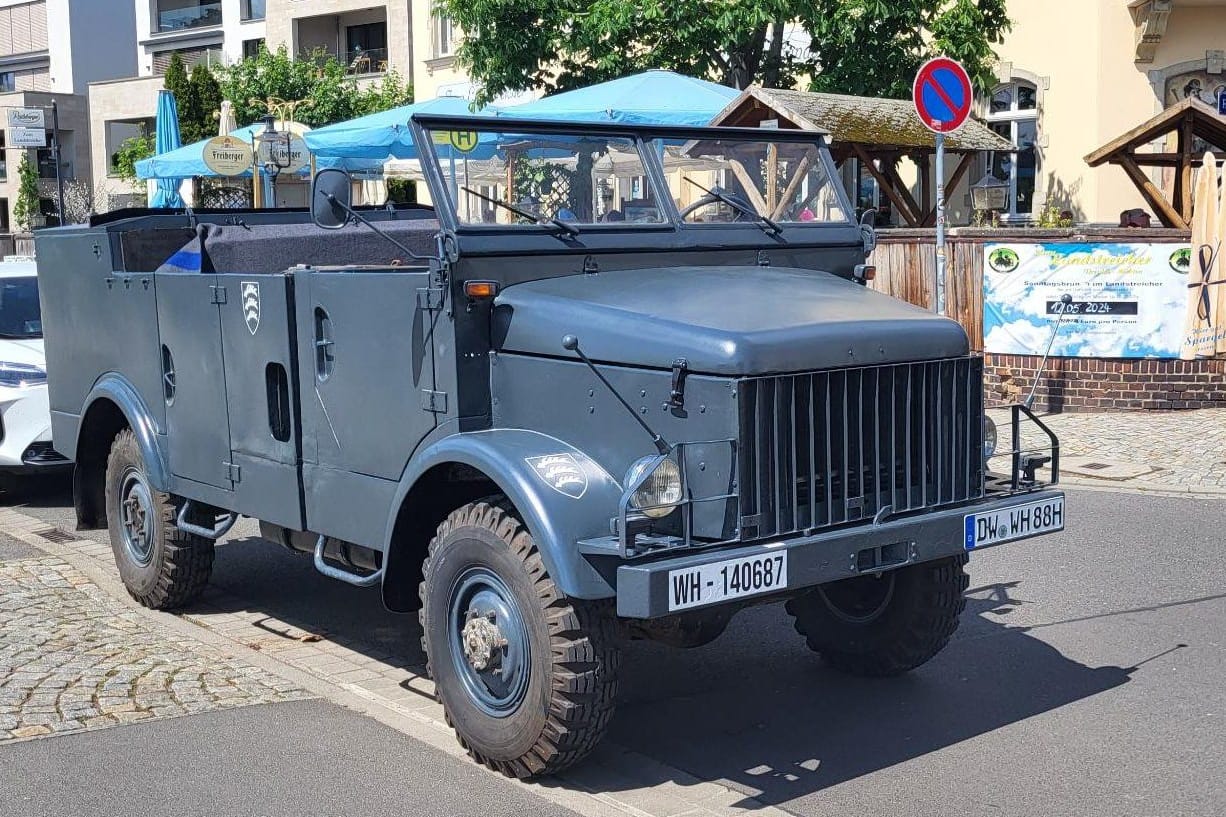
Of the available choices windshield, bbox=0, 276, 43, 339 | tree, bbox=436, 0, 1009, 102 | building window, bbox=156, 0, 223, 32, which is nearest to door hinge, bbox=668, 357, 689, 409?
windshield, bbox=0, 276, 43, 339

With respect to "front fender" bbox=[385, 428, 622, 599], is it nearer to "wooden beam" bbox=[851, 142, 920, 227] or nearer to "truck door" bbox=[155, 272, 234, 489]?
"truck door" bbox=[155, 272, 234, 489]

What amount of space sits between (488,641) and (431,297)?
1.26m

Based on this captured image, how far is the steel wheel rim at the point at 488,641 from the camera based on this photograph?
4.87m

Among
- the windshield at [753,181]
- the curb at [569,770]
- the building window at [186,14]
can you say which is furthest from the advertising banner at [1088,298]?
the building window at [186,14]

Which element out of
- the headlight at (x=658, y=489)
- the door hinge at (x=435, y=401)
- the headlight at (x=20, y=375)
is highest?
the door hinge at (x=435, y=401)

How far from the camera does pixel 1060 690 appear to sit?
5820 mm

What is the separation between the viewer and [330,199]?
5504 millimetres

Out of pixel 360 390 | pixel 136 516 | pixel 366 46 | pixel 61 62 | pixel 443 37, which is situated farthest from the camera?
Result: pixel 61 62

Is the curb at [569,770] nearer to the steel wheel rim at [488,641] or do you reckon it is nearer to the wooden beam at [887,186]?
the steel wheel rim at [488,641]

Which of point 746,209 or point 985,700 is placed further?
point 746,209

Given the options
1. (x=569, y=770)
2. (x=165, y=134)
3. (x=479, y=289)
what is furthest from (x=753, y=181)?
(x=165, y=134)

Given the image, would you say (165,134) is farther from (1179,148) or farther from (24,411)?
(1179,148)

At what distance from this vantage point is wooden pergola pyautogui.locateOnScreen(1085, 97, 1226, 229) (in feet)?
47.7

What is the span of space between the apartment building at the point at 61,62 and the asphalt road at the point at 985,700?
48.8 meters
